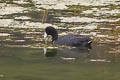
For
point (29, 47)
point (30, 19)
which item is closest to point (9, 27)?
point (30, 19)

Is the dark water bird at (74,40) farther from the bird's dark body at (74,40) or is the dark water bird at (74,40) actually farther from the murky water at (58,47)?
the murky water at (58,47)

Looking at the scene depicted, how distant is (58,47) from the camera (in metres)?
13.6

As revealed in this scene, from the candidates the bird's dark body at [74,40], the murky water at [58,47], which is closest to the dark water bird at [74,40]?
the bird's dark body at [74,40]

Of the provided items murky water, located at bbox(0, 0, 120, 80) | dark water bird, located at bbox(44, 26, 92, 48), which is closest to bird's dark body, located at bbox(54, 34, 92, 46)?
dark water bird, located at bbox(44, 26, 92, 48)

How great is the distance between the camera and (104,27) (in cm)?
1656

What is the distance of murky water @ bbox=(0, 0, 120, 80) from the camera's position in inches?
395

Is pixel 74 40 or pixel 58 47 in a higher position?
pixel 74 40

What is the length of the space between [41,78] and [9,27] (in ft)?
24.2

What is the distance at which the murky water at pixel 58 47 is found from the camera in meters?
10.0

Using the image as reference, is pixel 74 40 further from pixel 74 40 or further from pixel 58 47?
pixel 58 47

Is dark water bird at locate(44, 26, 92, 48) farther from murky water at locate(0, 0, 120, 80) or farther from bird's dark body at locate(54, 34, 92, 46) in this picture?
murky water at locate(0, 0, 120, 80)

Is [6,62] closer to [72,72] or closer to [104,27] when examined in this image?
[72,72]

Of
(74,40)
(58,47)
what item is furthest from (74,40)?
(58,47)

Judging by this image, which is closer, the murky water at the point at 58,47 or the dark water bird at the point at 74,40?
the murky water at the point at 58,47
